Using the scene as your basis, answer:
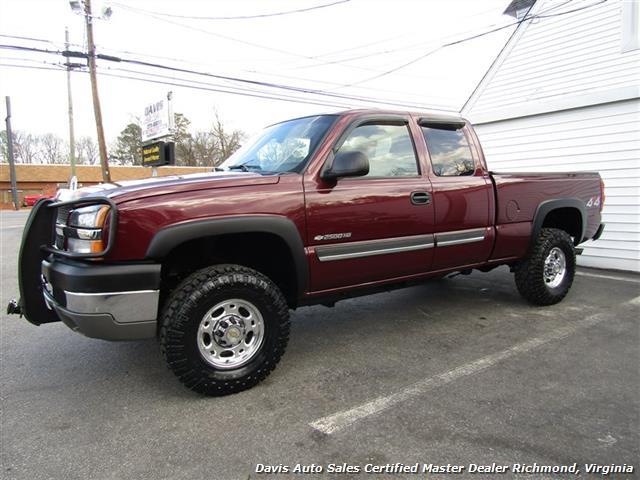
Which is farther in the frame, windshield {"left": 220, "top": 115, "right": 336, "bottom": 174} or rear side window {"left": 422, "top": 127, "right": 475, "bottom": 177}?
rear side window {"left": 422, "top": 127, "right": 475, "bottom": 177}

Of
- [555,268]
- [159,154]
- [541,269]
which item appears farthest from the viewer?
[159,154]

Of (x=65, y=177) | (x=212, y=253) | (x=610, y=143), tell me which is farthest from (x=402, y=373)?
(x=65, y=177)

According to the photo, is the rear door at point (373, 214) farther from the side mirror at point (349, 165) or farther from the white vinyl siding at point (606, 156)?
the white vinyl siding at point (606, 156)

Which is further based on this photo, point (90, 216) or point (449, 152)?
point (449, 152)

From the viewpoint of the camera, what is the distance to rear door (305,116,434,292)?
332cm

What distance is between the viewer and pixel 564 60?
8.45 m

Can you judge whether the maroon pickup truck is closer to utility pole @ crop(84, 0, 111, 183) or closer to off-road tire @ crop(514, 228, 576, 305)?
off-road tire @ crop(514, 228, 576, 305)

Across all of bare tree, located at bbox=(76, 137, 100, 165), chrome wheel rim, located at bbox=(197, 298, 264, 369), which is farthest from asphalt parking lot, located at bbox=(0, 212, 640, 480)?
bare tree, located at bbox=(76, 137, 100, 165)

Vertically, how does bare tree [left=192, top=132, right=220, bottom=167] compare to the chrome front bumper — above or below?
above

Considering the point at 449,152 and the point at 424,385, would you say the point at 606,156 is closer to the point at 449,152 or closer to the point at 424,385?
the point at 449,152

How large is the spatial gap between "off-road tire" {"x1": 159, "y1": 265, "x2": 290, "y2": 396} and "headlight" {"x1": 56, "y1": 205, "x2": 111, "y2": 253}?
57 centimetres

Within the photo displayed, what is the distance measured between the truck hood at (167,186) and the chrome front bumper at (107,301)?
1.46 ft

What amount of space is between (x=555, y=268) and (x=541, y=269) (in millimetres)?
434

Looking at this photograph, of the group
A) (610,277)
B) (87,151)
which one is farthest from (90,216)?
(87,151)
